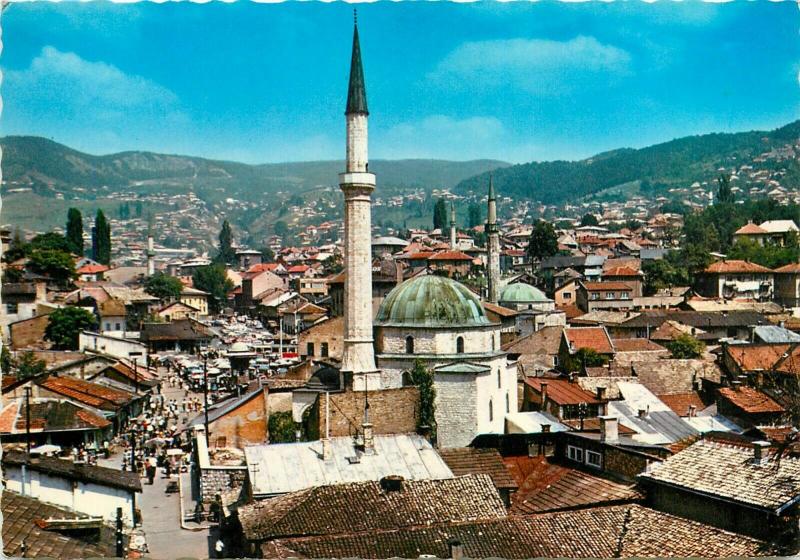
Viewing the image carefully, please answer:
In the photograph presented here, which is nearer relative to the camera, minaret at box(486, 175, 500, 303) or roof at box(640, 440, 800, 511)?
roof at box(640, 440, 800, 511)

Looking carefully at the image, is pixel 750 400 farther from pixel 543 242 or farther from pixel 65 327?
pixel 543 242

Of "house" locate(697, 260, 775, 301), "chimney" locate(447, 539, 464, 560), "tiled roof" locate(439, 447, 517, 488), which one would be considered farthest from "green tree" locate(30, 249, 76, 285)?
"chimney" locate(447, 539, 464, 560)

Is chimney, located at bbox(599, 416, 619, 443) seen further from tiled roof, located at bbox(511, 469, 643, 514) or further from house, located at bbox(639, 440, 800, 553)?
house, located at bbox(639, 440, 800, 553)

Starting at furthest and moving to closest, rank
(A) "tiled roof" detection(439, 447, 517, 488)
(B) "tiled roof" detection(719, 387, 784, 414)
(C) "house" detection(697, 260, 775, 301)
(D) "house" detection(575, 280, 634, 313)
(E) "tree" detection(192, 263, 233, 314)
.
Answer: (E) "tree" detection(192, 263, 233, 314) → (C) "house" detection(697, 260, 775, 301) → (D) "house" detection(575, 280, 634, 313) → (B) "tiled roof" detection(719, 387, 784, 414) → (A) "tiled roof" detection(439, 447, 517, 488)

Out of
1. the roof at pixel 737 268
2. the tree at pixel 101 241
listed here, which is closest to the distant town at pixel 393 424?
the roof at pixel 737 268

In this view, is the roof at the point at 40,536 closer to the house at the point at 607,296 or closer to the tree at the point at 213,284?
the house at the point at 607,296

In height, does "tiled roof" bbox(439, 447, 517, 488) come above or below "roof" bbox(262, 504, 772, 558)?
below

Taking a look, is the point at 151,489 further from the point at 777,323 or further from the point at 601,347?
the point at 777,323

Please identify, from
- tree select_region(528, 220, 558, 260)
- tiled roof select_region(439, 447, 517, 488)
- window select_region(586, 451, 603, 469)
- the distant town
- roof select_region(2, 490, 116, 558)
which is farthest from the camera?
tree select_region(528, 220, 558, 260)

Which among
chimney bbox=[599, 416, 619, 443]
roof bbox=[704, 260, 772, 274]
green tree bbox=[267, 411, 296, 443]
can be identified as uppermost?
roof bbox=[704, 260, 772, 274]
